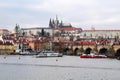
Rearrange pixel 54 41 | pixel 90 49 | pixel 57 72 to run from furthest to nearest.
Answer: pixel 54 41
pixel 90 49
pixel 57 72

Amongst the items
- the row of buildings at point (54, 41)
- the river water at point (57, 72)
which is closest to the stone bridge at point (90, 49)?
the row of buildings at point (54, 41)

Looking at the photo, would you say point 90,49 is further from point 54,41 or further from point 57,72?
point 57,72

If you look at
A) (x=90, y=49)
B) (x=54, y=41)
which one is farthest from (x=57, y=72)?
(x=54, y=41)

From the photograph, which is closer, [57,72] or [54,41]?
[57,72]

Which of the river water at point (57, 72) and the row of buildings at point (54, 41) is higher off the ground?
the row of buildings at point (54, 41)

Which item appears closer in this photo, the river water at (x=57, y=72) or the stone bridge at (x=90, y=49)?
the river water at (x=57, y=72)

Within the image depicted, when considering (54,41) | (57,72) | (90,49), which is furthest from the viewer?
(54,41)

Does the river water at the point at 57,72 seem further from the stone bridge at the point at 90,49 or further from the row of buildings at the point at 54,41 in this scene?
the row of buildings at the point at 54,41

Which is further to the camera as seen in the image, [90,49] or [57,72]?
[90,49]

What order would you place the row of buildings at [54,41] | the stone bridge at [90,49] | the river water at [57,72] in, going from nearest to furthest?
the river water at [57,72] < the stone bridge at [90,49] < the row of buildings at [54,41]

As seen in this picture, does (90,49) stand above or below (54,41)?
below

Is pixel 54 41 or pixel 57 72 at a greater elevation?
pixel 54 41

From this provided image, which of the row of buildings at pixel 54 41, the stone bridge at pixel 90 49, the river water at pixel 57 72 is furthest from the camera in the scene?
the row of buildings at pixel 54 41

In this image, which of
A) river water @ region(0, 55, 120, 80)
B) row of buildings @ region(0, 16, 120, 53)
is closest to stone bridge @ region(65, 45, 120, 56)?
row of buildings @ region(0, 16, 120, 53)
